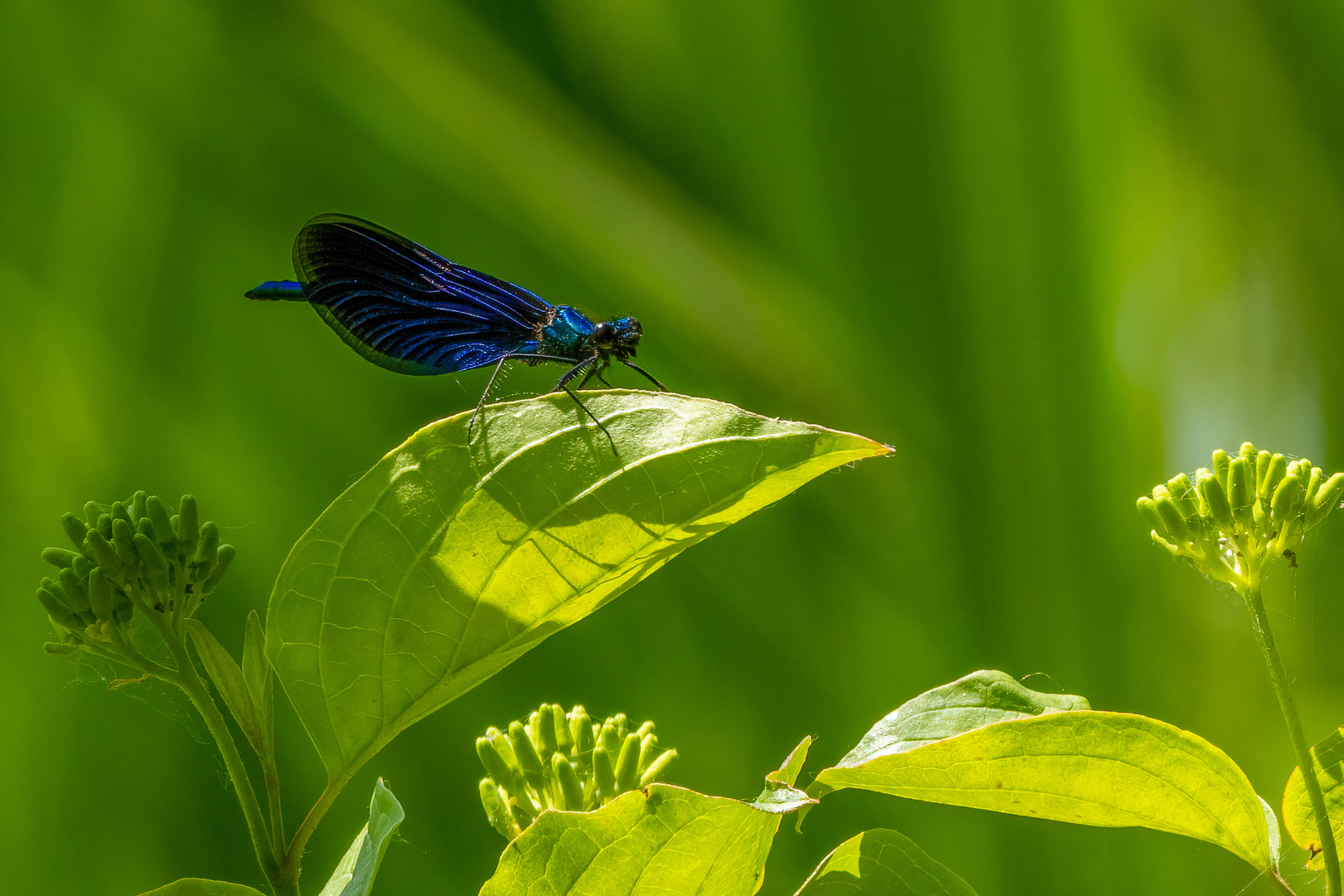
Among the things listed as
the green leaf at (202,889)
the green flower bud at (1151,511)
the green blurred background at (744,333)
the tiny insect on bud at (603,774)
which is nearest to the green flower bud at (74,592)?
the green leaf at (202,889)

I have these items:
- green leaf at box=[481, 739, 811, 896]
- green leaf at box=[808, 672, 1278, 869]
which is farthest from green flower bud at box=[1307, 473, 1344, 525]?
green leaf at box=[481, 739, 811, 896]

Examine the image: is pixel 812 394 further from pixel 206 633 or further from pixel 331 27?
pixel 206 633

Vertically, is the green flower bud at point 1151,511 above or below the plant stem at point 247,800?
above

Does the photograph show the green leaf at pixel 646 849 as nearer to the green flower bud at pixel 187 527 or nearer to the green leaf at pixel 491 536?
the green leaf at pixel 491 536

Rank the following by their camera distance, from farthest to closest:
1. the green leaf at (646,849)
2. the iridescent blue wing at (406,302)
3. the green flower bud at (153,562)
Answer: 1. the iridescent blue wing at (406,302)
2. the green flower bud at (153,562)
3. the green leaf at (646,849)

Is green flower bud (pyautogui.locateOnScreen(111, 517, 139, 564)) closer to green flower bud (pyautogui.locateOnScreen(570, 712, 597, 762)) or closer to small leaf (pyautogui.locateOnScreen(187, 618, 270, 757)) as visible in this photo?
small leaf (pyautogui.locateOnScreen(187, 618, 270, 757))

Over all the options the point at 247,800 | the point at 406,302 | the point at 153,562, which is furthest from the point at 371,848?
the point at 406,302
